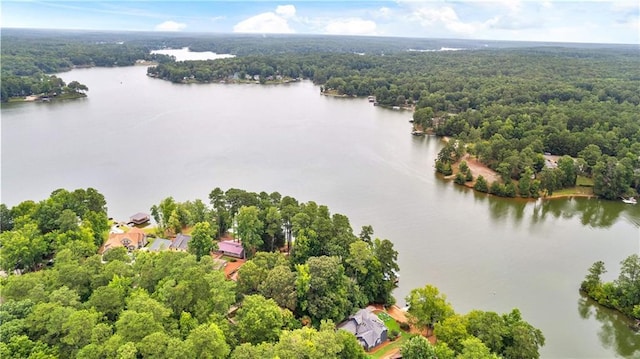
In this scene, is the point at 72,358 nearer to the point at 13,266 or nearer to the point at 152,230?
the point at 13,266

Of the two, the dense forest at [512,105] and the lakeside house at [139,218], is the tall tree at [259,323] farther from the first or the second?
the dense forest at [512,105]

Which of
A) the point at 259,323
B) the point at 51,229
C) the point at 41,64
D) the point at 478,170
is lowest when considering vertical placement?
the point at 478,170

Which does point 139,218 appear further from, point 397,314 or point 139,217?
point 397,314

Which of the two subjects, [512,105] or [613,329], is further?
[512,105]

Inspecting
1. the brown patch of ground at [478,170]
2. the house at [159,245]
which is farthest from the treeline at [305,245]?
the brown patch of ground at [478,170]

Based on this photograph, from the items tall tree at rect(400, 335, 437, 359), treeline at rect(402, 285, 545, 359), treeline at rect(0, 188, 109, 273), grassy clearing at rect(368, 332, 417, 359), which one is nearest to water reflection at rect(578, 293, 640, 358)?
treeline at rect(402, 285, 545, 359)

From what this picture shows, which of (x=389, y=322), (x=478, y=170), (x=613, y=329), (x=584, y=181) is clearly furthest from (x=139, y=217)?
(x=584, y=181)
